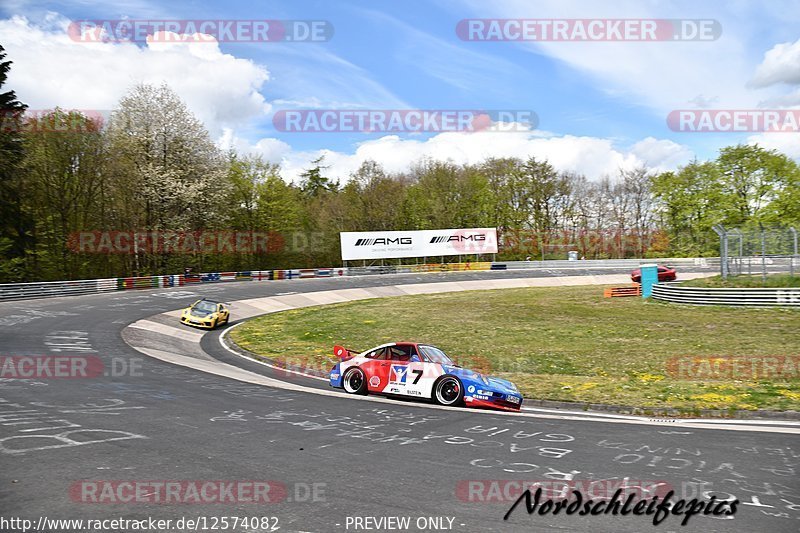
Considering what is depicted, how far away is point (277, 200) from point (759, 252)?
180 feet

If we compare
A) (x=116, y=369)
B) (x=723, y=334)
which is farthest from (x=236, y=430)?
(x=723, y=334)

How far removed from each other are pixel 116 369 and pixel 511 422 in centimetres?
1264

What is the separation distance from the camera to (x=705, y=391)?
1499 centimetres

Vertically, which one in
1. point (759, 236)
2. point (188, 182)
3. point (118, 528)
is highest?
point (188, 182)

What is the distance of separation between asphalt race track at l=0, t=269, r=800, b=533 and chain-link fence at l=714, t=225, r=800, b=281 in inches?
752

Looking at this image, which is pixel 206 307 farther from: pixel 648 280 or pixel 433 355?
pixel 648 280

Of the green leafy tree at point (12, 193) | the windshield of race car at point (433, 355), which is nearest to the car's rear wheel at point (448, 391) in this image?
the windshield of race car at point (433, 355)

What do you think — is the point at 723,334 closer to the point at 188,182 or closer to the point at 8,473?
the point at 8,473

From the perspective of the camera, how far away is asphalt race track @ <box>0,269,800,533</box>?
20.9 ft

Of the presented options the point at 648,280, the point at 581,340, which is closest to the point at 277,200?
the point at 648,280

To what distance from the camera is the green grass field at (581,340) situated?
597 inches
